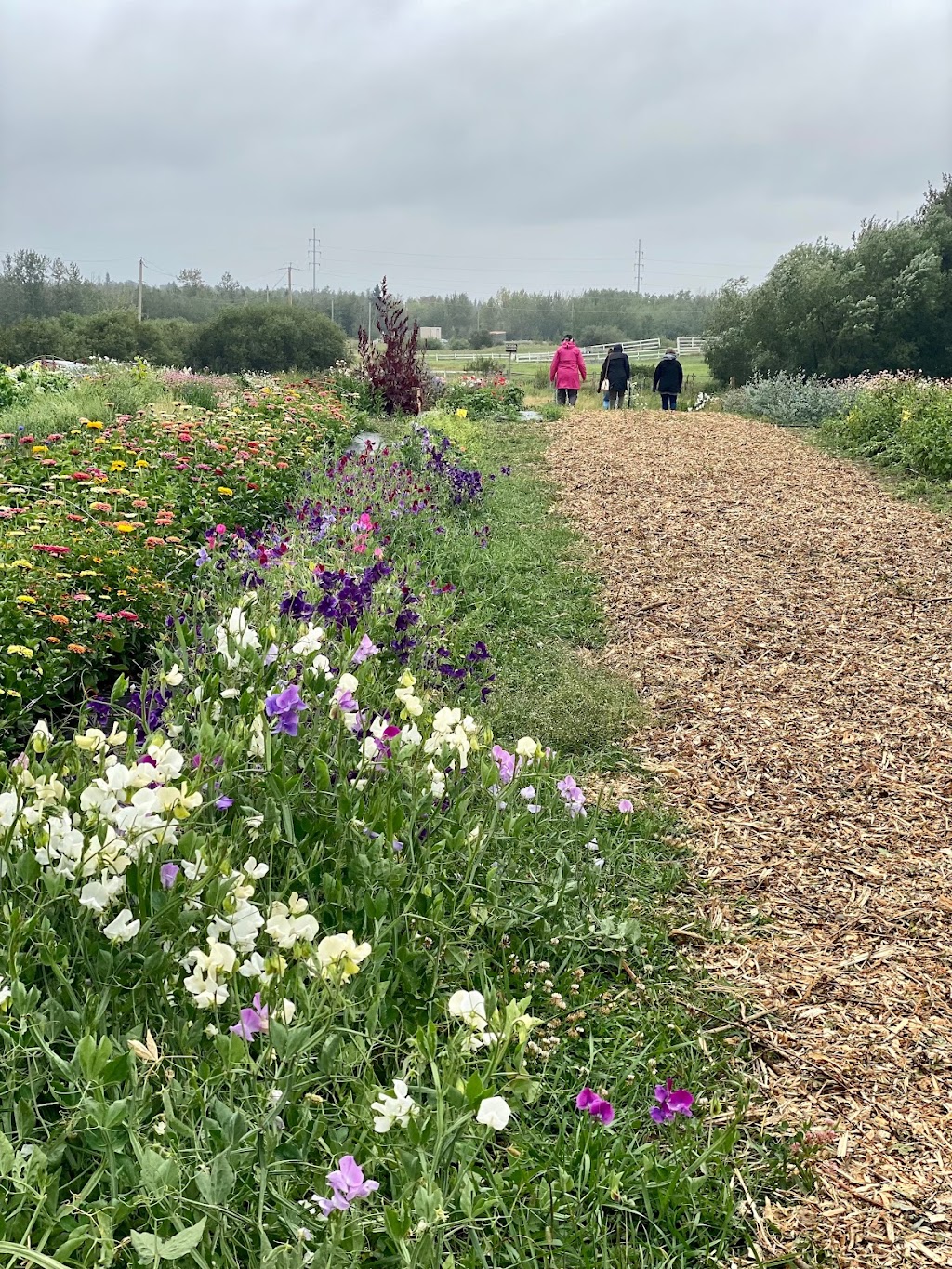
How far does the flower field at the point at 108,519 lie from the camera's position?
3.72 metres

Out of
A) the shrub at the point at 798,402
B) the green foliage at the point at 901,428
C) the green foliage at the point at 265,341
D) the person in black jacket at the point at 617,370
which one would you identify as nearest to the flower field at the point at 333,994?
the green foliage at the point at 901,428

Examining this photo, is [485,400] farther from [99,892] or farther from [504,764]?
[99,892]

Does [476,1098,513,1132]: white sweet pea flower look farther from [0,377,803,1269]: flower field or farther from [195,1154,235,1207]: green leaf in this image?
[195,1154,235,1207]: green leaf

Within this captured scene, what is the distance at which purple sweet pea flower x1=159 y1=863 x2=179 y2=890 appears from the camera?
1.87 metres

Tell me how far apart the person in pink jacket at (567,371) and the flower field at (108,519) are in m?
7.88

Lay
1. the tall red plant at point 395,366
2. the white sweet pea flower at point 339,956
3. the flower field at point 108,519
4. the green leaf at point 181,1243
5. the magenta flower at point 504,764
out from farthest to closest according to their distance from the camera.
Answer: the tall red plant at point 395,366
the flower field at point 108,519
the magenta flower at point 504,764
the white sweet pea flower at point 339,956
the green leaf at point 181,1243

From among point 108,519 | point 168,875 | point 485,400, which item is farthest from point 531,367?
point 168,875

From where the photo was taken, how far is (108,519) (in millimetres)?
4969

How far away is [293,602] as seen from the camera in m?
3.07

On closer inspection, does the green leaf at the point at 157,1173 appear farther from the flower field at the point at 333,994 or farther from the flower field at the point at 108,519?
the flower field at the point at 108,519

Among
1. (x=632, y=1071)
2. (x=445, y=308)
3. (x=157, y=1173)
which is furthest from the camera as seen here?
(x=445, y=308)

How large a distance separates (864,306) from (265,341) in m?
22.5

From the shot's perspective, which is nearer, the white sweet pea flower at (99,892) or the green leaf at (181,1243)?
the green leaf at (181,1243)

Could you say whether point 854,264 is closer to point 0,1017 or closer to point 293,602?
point 293,602
